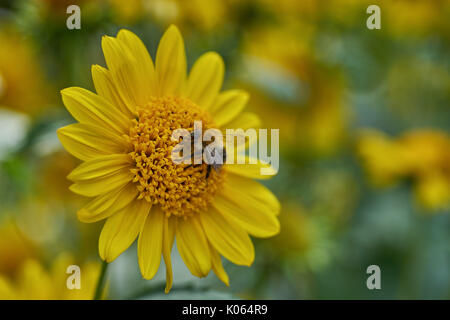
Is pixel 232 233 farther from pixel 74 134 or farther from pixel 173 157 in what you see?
pixel 74 134

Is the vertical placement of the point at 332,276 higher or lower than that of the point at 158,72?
lower

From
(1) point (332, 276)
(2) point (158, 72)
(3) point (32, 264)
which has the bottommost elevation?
(1) point (332, 276)

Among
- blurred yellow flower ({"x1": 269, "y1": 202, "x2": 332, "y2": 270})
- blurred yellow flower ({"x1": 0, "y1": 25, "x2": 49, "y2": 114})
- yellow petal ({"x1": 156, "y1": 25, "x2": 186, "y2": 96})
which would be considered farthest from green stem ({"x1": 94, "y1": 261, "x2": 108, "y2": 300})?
blurred yellow flower ({"x1": 0, "y1": 25, "x2": 49, "y2": 114})

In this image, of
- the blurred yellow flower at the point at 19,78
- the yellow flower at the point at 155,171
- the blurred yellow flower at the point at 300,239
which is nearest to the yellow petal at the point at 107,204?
the yellow flower at the point at 155,171

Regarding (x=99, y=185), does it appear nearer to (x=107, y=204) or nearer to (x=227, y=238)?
(x=107, y=204)

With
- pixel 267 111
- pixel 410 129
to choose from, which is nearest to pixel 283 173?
pixel 267 111

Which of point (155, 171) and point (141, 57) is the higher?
point (141, 57)
